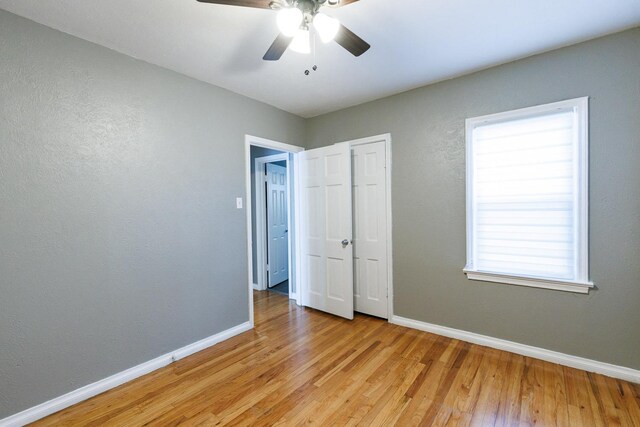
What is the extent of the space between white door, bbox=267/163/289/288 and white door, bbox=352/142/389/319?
1.63 m

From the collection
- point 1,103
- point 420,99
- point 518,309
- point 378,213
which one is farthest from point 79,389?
point 420,99

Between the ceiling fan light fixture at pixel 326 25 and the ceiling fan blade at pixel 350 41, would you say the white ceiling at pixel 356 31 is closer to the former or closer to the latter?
the ceiling fan blade at pixel 350 41

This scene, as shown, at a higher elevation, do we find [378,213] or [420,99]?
[420,99]

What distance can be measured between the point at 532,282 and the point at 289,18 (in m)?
2.67

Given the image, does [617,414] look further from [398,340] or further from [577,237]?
[398,340]

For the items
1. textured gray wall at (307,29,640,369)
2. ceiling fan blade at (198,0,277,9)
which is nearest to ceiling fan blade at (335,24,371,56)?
ceiling fan blade at (198,0,277,9)

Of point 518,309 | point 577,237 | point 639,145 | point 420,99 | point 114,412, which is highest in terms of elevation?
point 420,99

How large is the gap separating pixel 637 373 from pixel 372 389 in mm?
1897

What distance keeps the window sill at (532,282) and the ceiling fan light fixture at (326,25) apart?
7.66 ft

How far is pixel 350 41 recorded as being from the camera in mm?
1631

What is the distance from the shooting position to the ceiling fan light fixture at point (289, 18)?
4.54 ft

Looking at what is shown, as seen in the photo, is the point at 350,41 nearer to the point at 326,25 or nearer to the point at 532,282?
the point at 326,25

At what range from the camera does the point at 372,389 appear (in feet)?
6.75

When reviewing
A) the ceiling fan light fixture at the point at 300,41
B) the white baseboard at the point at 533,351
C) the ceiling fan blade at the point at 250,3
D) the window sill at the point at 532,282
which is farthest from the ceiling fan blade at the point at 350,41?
the white baseboard at the point at 533,351
